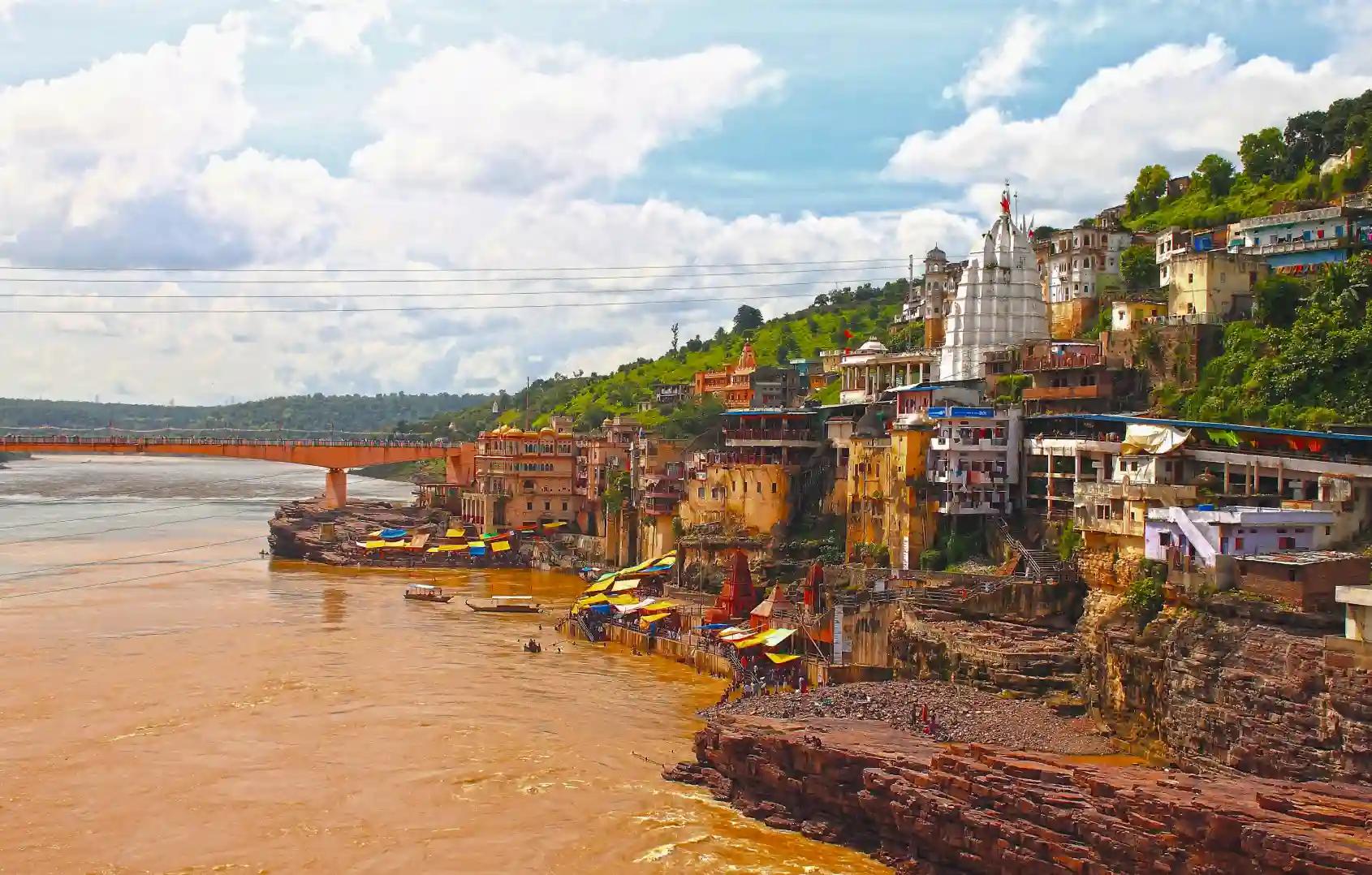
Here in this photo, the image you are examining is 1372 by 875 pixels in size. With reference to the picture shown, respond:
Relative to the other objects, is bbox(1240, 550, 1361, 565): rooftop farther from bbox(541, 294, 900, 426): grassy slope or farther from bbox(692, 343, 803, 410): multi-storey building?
bbox(541, 294, 900, 426): grassy slope

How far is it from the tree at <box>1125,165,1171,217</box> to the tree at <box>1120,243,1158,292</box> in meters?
12.3

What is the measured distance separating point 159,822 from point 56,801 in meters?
2.72

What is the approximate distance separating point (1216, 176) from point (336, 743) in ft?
162

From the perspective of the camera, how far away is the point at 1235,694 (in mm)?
26250

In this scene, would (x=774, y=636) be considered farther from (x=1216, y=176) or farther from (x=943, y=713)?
(x=1216, y=176)

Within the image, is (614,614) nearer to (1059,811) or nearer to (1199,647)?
(1199,647)

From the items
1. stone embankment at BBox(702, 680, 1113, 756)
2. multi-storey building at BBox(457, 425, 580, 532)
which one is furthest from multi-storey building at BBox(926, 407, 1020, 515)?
multi-storey building at BBox(457, 425, 580, 532)

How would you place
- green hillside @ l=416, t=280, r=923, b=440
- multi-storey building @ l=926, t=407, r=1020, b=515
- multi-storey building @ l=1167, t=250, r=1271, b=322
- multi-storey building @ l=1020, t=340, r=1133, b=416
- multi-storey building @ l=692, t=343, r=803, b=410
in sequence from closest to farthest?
multi-storey building @ l=926, t=407, r=1020, b=515 < multi-storey building @ l=1020, t=340, r=1133, b=416 < multi-storey building @ l=1167, t=250, r=1271, b=322 < multi-storey building @ l=692, t=343, r=803, b=410 < green hillside @ l=416, t=280, r=923, b=440

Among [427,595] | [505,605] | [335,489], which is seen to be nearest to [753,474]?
[505,605]

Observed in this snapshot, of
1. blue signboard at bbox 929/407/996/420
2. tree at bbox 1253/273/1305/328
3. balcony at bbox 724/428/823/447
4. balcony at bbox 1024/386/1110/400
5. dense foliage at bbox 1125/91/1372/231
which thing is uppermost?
dense foliage at bbox 1125/91/1372/231

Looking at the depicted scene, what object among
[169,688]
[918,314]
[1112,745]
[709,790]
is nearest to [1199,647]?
[1112,745]

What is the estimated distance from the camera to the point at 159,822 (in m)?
26.3

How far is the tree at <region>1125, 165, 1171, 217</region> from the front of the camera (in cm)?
6838

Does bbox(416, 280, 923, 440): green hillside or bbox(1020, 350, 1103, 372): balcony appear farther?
bbox(416, 280, 923, 440): green hillside
